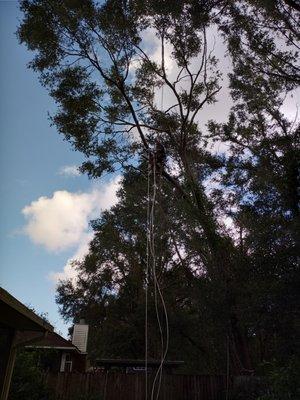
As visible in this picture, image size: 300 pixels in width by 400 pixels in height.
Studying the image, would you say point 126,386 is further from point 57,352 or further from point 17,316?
point 17,316

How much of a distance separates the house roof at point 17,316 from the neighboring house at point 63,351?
7.75 meters

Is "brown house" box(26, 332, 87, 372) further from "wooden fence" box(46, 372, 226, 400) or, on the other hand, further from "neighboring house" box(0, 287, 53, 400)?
"neighboring house" box(0, 287, 53, 400)

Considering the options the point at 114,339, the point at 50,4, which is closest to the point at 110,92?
the point at 50,4

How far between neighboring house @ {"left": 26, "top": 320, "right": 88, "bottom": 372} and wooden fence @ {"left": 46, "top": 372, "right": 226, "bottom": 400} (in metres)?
1.80

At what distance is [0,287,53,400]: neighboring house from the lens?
5.69 metres

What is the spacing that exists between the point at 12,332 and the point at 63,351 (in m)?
12.0

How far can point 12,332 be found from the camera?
636 cm

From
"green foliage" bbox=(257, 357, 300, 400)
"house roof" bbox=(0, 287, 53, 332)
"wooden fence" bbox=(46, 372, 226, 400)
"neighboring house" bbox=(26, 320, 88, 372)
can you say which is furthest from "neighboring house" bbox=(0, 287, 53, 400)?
"neighboring house" bbox=(26, 320, 88, 372)

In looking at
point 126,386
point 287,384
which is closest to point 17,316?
point 287,384

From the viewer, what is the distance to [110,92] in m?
14.3

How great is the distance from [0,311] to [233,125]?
518 inches

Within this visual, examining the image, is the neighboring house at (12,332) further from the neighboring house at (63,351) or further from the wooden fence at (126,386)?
the neighboring house at (63,351)

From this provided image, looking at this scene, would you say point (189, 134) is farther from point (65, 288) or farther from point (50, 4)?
point (65, 288)

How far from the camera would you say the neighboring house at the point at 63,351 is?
609 inches
